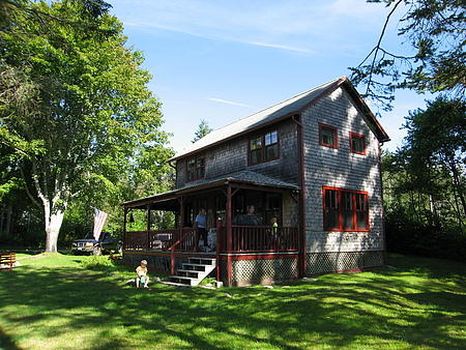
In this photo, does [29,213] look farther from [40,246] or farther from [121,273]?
[121,273]

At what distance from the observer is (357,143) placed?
19375mm

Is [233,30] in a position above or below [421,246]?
above

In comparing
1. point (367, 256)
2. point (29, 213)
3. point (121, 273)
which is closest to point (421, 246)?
point (367, 256)

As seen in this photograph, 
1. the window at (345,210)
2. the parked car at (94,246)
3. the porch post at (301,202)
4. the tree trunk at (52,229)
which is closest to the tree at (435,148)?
the window at (345,210)

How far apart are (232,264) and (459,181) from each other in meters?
24.5

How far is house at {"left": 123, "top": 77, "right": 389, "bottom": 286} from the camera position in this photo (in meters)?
14.4

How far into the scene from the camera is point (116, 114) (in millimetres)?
30656

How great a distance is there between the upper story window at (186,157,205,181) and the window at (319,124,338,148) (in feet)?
24.2

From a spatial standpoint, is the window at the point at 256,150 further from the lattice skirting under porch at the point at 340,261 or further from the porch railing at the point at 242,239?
the lattice skirting under porch at the point at 340,261

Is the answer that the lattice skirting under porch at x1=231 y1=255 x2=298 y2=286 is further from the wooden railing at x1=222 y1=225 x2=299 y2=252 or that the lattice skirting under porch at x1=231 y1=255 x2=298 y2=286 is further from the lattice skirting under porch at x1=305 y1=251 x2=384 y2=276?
the lattice skirting under porch at x1=305 y1=251 x2=384 y2=276

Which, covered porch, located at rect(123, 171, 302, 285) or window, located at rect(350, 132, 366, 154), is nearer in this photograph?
covered porch, located at rect(123, 171, 302, 285)

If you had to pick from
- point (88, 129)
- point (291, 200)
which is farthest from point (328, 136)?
point (88, 129)

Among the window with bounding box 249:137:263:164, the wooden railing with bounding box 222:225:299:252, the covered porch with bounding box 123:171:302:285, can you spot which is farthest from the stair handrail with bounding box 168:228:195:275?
the window with bounding box 249:137:263:164

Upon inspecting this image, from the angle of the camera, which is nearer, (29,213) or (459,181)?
(459,181)
